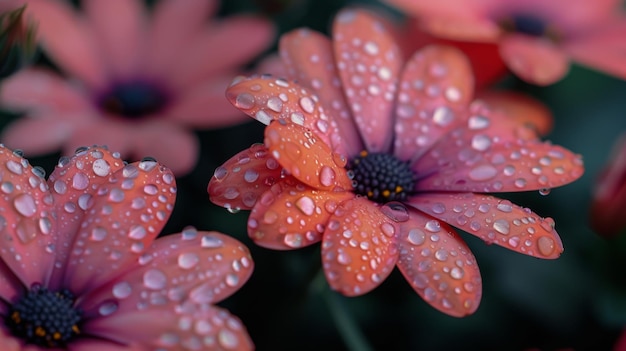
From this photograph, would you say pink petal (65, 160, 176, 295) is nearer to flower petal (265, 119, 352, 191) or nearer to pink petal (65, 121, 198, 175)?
flower petal (265, 119, 352, 191)

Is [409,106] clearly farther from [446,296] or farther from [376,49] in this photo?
[446,296]

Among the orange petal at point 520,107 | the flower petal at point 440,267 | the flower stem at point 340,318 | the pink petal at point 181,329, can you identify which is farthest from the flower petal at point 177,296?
the orange petal at point 520,107

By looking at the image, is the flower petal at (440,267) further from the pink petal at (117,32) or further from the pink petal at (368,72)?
the pink petal at (117,32)

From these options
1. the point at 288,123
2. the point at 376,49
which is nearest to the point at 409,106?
the point at 376,49

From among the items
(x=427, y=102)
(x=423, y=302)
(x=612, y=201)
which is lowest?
(x=423, y=302)

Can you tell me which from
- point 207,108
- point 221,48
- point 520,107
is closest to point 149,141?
point 207,108

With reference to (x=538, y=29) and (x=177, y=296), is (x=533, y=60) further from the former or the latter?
(x=177, y=296)
